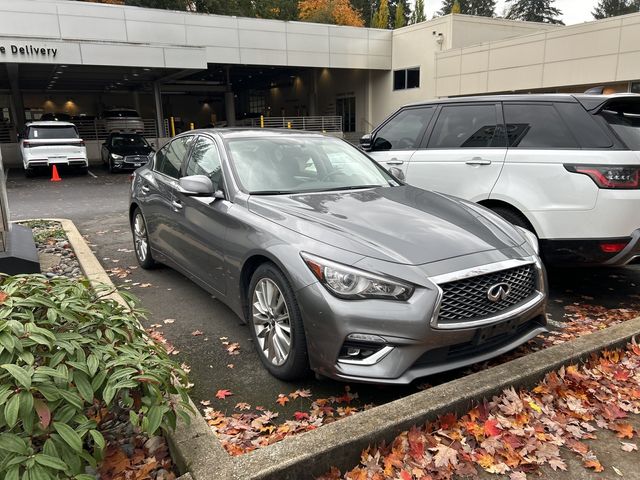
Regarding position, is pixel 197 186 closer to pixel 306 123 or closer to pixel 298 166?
pixel 298 166

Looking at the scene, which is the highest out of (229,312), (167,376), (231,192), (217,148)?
(217,148)

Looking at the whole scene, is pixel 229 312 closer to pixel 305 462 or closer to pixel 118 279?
pixel 118 279

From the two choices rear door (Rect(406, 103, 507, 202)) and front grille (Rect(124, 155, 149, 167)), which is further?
front grille (Rect(124, 155, 149, 167))

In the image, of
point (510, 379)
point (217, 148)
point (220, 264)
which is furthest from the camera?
point (217, 148)

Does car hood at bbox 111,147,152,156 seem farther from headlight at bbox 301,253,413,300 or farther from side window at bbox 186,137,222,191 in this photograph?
headlight at bbox 301,253,413,300

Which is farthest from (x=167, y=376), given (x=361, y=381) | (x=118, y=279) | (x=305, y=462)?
(x=118, y=279)

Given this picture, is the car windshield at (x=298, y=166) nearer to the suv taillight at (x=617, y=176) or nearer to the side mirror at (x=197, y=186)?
the side mirror at (x=197, y=186)

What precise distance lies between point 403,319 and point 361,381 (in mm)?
432

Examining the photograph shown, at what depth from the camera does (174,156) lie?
534 cm

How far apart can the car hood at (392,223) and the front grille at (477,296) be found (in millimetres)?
197

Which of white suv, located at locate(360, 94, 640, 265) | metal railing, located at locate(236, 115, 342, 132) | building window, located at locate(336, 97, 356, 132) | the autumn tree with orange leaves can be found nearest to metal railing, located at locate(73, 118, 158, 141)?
metal railing, located at locate(236, 115, 342, 132)

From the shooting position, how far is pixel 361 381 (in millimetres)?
2842

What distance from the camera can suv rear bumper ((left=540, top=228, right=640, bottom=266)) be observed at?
4234 mm

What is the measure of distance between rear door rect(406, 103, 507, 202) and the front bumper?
258 cm
